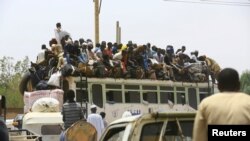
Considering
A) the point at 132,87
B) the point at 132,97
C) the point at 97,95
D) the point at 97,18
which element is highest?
the point at 97,18

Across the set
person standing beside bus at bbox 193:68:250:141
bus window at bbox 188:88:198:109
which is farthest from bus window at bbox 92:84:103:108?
person standing beside bus at bbox 193:68:250:141

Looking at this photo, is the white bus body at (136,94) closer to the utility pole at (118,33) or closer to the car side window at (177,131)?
the car side window at (177,131)

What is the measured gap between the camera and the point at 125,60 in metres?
15.6

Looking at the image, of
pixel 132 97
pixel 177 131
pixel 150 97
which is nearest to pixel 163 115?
pixel 177 131

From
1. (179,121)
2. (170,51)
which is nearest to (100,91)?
(170,51)

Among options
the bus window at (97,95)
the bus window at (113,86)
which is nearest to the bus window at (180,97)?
the bus window at (113,86)

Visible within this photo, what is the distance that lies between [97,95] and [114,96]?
0.56m

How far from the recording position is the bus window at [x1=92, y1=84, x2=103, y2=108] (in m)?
14.1

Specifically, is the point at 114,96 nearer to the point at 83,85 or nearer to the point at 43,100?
the point at 83,85

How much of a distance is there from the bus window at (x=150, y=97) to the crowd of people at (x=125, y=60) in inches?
19.2

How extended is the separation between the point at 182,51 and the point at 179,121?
11.9 meters

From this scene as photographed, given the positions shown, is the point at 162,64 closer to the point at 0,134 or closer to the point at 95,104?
the point at 95,104

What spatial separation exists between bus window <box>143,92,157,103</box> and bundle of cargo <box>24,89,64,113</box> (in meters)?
2.42

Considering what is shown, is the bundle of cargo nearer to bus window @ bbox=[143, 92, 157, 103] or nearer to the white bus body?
the white bus body
